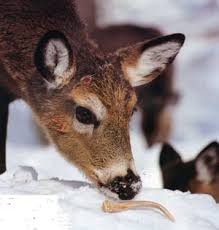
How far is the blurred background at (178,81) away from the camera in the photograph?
2004 millimetres

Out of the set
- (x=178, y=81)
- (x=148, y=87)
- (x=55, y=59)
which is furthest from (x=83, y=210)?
(x=178, y=81)

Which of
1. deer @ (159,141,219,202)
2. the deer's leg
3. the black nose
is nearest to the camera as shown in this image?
the black nose

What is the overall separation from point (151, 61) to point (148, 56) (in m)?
0.02

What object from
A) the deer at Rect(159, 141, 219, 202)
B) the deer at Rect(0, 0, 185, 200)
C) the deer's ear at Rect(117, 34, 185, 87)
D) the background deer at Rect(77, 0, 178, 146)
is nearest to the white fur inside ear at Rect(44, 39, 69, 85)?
the deer at Rect(0, 0, 185, 200)

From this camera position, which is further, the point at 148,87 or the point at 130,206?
the point at 148,87

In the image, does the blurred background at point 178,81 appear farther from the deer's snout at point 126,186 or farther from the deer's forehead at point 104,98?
the deer's snout at point 126,186

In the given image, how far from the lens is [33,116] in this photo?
179 centimetres

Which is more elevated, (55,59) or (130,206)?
(55,59)

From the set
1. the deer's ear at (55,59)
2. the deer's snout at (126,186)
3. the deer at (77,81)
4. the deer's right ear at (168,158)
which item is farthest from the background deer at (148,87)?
the deer's snout at (126,186)

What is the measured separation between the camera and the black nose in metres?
1.49

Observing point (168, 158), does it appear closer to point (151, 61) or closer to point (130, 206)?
point (151, 61)

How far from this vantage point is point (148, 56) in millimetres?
1747

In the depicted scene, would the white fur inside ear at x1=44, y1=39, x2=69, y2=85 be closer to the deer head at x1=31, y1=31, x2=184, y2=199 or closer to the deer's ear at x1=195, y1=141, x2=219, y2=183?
the deer head at x1=31, y1=31, x2=184, y2=199

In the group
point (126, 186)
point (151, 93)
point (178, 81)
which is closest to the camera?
point (126, 186)
